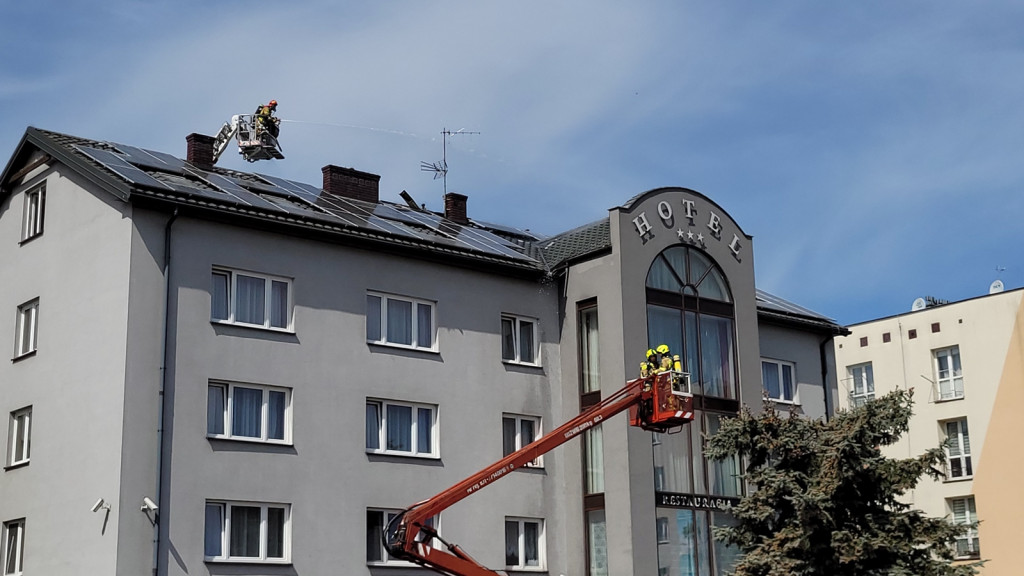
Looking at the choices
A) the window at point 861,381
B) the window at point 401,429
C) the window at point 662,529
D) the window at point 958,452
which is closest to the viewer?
the window at point 401,429

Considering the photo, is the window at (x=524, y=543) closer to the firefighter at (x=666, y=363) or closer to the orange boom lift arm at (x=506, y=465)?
the orange boom lift arm at (x=506, y=465)

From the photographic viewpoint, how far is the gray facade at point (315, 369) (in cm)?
2698

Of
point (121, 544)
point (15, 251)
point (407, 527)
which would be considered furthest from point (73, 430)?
point (407, 527)

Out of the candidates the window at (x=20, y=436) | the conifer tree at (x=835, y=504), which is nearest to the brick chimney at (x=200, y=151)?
the window at (x=20, y=436)

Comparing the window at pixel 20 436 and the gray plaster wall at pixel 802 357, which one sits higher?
the gray plaster wall at pixel 802 357

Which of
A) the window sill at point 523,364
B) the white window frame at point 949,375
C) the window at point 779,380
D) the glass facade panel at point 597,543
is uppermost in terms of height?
the white window frame at point 949,375

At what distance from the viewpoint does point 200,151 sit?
114ft

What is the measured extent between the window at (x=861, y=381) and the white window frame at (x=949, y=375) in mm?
3454

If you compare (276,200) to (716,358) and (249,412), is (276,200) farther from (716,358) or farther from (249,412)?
(716,358)

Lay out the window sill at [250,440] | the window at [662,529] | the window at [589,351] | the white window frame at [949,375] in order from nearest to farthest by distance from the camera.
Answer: the window sill at [250,440]
the window at [662,529]
the window at [589,351]
the white window frame at [949,375]

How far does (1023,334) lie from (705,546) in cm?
2485

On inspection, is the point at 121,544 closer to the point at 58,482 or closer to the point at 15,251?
the point at 58,482

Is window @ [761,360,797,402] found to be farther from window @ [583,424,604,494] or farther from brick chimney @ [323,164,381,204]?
brick chimney @ [323,164,381,204]

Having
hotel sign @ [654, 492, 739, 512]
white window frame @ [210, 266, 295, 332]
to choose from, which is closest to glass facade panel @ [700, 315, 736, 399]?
hotel sign @ [654, 492, 739, 512]
